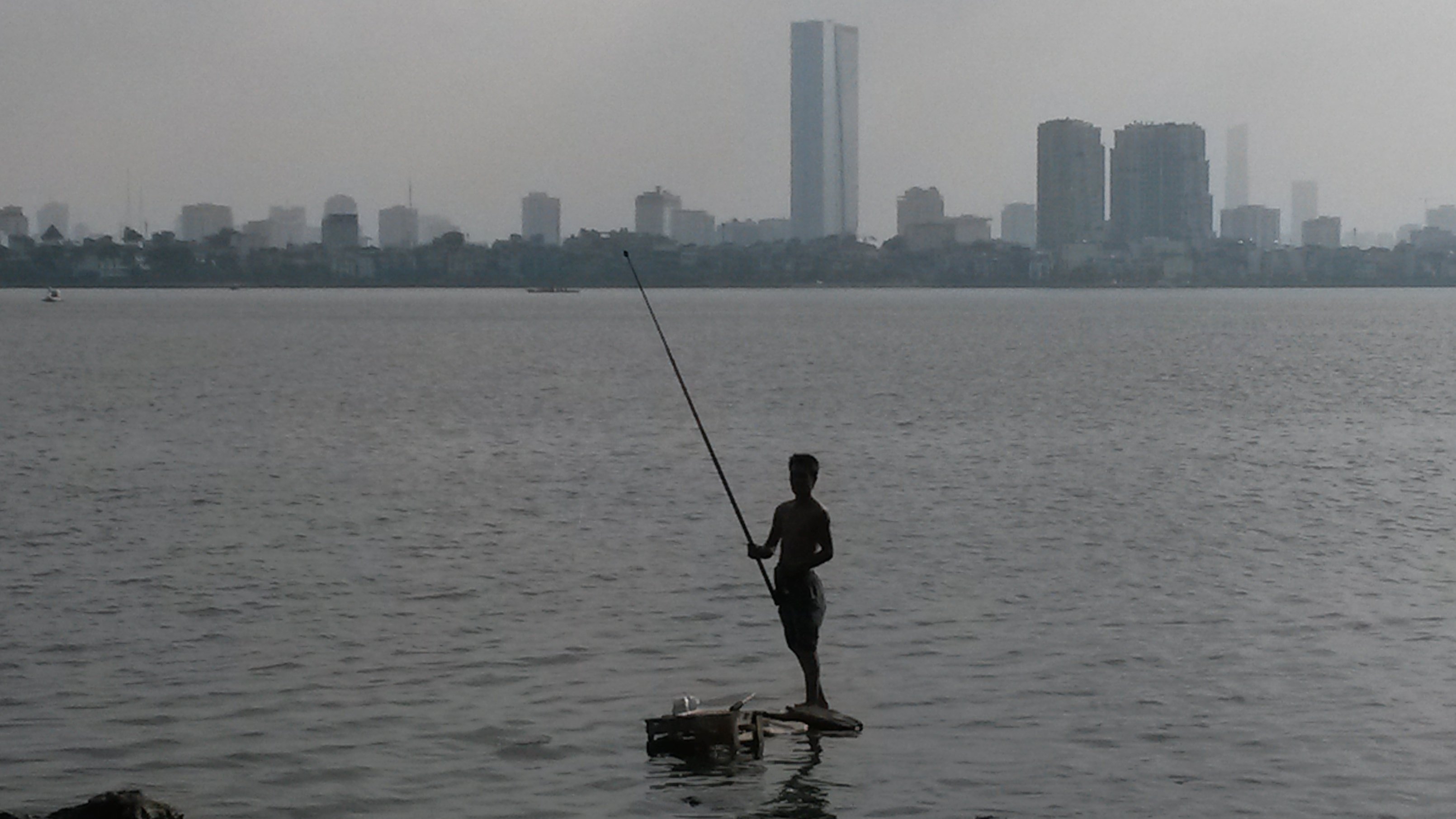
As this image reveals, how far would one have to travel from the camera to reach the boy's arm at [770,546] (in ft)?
44.9

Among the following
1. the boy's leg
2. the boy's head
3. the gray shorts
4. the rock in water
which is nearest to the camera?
the rock in water

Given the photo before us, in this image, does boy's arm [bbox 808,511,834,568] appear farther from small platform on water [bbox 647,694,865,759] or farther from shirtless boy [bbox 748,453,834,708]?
small platform on water [bbox 647,694,865,759]

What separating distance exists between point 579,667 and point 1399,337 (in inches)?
4736

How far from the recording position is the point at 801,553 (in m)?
14.1

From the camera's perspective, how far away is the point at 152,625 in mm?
19922

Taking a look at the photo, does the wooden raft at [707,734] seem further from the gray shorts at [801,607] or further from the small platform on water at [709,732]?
the gray shorts at [801,607]

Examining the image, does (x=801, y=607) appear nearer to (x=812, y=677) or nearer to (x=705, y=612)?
(x=812, y=677)

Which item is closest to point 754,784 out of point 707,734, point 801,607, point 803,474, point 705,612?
point 707,734

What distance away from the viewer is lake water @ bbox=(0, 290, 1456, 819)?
45.8ft

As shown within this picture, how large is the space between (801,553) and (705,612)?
6833 mm

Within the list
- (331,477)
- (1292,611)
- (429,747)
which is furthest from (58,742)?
(331,477)

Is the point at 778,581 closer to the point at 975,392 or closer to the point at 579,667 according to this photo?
the point at 579,667

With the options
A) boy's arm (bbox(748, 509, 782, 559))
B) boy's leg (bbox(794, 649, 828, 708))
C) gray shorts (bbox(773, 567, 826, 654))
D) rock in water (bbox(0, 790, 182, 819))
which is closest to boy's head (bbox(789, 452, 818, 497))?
boy's arm (bbox(748, 509, 782, 559))

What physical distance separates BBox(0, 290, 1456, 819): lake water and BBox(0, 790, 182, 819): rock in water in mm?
1041
